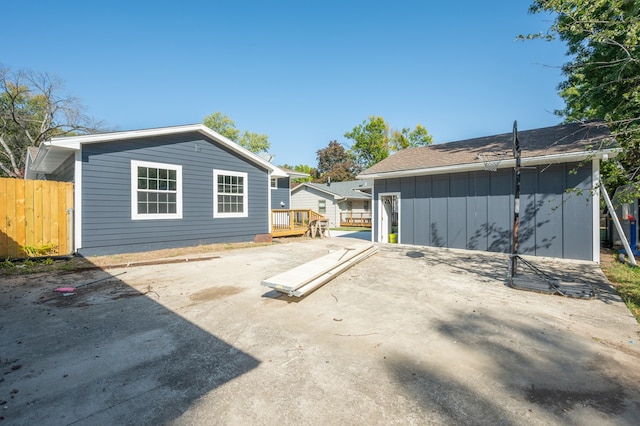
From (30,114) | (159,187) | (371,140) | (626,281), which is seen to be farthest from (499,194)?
(30,114)

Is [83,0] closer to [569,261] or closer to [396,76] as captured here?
[396,76]

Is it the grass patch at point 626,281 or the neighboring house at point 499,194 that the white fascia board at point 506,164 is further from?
the grass patch at point 626,281

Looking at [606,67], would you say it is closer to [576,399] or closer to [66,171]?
[576,399]

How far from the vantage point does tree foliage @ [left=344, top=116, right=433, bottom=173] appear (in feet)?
129

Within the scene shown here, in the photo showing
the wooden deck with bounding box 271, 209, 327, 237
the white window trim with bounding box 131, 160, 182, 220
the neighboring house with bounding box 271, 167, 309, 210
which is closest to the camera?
the white window trim with bounding box 131, 160, 182, 220

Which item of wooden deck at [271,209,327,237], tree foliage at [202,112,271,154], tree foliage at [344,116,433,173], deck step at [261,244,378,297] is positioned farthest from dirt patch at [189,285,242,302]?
tree foliage at [202,112,271,154]

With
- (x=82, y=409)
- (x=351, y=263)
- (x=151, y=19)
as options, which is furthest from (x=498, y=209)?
(x=151, y=19)

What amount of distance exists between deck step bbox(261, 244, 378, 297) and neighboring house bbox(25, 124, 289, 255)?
5820mm

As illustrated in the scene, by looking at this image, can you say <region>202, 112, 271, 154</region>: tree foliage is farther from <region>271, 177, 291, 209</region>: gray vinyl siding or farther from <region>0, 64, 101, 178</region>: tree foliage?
<region>271, 177, 291, 209</region>: gray vinyl siding

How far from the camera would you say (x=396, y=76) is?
667 inches

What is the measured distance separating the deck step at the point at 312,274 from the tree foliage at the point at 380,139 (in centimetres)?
3511

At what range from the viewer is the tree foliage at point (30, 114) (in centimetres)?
2030

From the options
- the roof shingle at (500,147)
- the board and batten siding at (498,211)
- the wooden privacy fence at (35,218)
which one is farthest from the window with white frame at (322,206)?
the wooden privacy fence at (35,218)

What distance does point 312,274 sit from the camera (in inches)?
202
